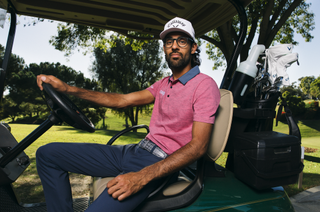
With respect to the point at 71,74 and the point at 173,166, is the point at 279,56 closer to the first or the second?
the point at 173,166

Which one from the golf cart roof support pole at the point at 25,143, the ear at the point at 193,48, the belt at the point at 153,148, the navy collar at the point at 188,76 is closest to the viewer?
the golf cart roof support pole at the point at 25,143

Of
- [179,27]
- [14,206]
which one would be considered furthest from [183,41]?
[14,206]

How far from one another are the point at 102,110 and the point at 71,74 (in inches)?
178

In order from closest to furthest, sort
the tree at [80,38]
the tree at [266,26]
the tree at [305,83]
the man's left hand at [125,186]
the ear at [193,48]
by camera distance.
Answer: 1. the man's left hand at [125,186]
2. the ear at [193,48]
3. the tree at [266,26]
4. the tree at [80,38]
5. the tree at [305,83]

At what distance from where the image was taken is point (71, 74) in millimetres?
17891

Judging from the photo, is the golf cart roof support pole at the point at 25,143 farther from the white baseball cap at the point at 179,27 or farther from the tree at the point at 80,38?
the tree at the point at 80,38

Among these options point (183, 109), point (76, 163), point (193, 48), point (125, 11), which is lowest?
point (76, 163)

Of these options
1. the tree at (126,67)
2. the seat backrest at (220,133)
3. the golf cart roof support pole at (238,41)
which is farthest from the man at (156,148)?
the tree at (126,67)

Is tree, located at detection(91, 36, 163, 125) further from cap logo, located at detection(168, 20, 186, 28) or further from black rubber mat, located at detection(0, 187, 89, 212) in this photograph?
cap logo, located at detection(168, 20, 186, 28)

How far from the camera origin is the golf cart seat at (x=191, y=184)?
110 cm

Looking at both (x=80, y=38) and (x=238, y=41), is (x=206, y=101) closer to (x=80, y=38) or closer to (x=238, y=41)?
(x=238, y=41)

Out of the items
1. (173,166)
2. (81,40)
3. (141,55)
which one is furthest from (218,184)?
(141,55)

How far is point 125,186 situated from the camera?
3.29 feet

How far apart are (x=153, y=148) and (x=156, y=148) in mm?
21
